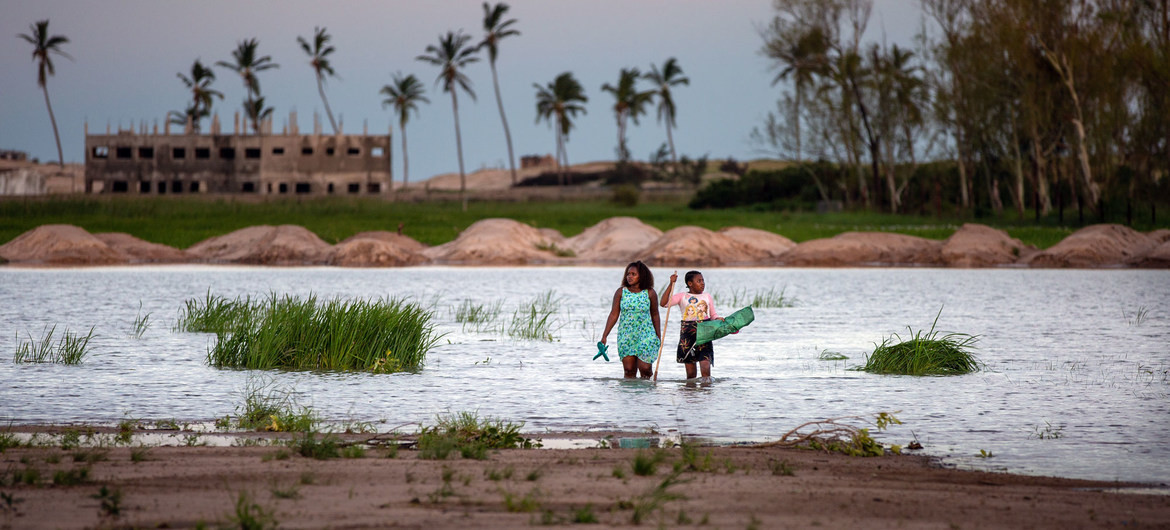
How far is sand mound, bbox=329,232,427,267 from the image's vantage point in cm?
3962

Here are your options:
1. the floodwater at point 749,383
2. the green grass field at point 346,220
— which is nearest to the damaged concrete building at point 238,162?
the green grass field at point 346,220

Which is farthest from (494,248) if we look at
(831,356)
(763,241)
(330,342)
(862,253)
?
(330,342)

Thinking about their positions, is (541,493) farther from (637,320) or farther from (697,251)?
(697,251)

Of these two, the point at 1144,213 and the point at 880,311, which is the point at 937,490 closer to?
the point at 880,311

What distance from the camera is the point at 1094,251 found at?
3888 centimetres

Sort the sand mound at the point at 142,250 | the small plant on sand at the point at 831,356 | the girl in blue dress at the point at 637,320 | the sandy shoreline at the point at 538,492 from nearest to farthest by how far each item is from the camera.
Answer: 1. the sandy shoreline at the point at 538,492
2. the girl in blue dress at the point at 637,320
3. the small plant on sand at the point at 831,356
4. the sand mound at the point at 142,250

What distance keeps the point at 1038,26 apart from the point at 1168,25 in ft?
17.2

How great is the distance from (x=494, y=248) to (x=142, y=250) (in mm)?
12388

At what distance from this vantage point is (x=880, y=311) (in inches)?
880

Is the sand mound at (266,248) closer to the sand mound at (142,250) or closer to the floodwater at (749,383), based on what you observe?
the sand mound at (142,250)

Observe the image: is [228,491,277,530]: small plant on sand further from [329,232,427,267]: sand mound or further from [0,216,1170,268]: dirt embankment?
[329,232,427,267]: sand mound

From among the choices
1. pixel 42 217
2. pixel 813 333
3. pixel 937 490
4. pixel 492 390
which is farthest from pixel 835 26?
pixel 937 490

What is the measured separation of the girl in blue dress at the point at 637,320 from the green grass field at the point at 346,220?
3413 cm

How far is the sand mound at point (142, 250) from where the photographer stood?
133 feet
